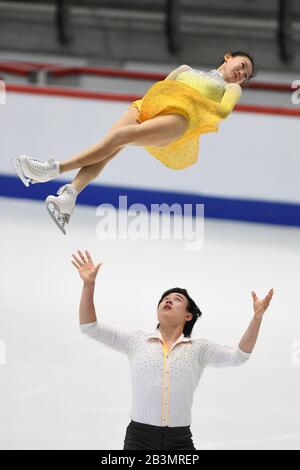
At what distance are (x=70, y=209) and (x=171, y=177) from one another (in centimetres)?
549

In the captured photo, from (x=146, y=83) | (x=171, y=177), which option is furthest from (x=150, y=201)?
(x=146, y=83)

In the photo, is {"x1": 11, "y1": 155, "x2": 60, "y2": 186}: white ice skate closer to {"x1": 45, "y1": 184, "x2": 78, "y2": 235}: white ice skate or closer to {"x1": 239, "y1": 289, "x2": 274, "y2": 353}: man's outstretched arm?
{"x1": 45, "y1": 184, "x2": 78, "y2": 235}: white ice skate

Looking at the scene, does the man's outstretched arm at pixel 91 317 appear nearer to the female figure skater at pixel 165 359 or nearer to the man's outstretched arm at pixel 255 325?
the female figure skater at pixel 165 359

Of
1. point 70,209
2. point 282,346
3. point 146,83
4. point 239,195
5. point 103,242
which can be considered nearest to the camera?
point 70,209

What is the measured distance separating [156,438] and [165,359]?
1.11ft

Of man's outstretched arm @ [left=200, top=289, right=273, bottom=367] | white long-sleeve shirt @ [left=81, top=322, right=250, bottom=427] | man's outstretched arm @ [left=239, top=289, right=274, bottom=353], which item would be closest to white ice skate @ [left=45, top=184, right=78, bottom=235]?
white long-sleeve shirt @ [left=81, top=322, right=250, bottom=427]

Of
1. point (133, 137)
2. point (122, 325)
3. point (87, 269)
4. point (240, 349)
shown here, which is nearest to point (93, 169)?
point (133, 137)

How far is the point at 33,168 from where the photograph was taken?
526 cm

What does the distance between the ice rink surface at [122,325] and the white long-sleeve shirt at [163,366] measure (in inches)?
48.9

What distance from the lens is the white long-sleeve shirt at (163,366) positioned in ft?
15.3

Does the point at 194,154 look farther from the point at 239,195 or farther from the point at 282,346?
the point at 239,195

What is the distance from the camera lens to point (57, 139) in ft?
35.5

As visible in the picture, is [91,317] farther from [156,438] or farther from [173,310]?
[156,438]

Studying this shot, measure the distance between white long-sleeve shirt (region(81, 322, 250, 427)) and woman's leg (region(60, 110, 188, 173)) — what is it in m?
0.91
